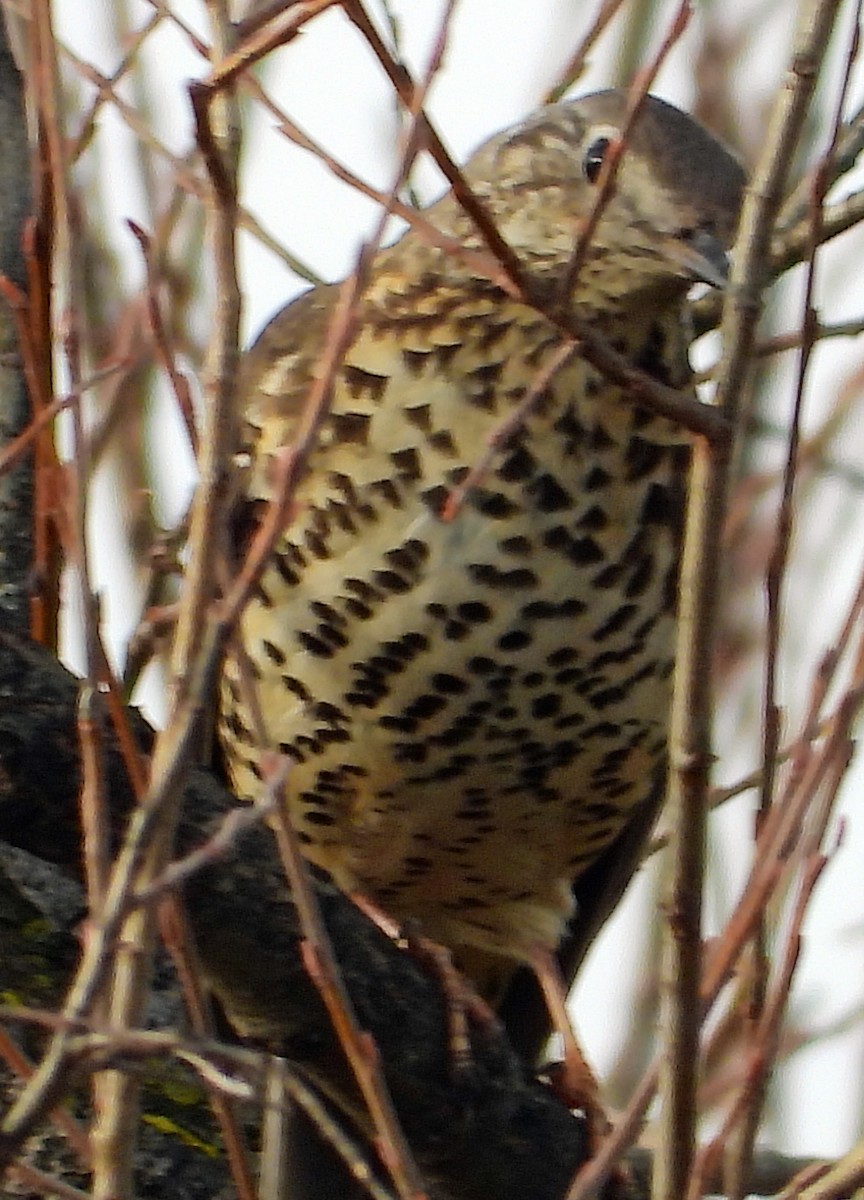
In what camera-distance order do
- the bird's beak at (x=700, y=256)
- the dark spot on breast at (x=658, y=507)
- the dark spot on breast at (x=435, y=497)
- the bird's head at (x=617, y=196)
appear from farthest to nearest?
the dark spot on breast at (x=658, y=507) → the dark spot on breast at (x=435, y=497) → the bird's head at (x=617, y=196) → the bird's beak at (x=700, y=256)

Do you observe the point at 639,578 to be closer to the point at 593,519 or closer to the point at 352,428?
the point at 593,519

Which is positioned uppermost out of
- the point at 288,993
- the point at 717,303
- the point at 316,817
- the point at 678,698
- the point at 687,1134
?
the point at 717,303

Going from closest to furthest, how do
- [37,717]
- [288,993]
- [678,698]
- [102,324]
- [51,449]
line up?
[678,698] < [37,717] < [288,993] < [51,449] < [102,324]

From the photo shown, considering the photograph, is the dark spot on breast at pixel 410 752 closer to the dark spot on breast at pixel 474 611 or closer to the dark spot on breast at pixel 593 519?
the dark spot on breast at pixel 474 611

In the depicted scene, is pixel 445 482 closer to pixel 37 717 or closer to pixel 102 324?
pixel 37 717

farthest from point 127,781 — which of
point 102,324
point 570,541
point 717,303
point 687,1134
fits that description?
point 102,324

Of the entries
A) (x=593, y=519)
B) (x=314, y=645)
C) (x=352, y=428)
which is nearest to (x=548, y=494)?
(x=593, y=519)

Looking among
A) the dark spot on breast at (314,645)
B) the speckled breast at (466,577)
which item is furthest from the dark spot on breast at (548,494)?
the dark spot on breast at (314,645)
